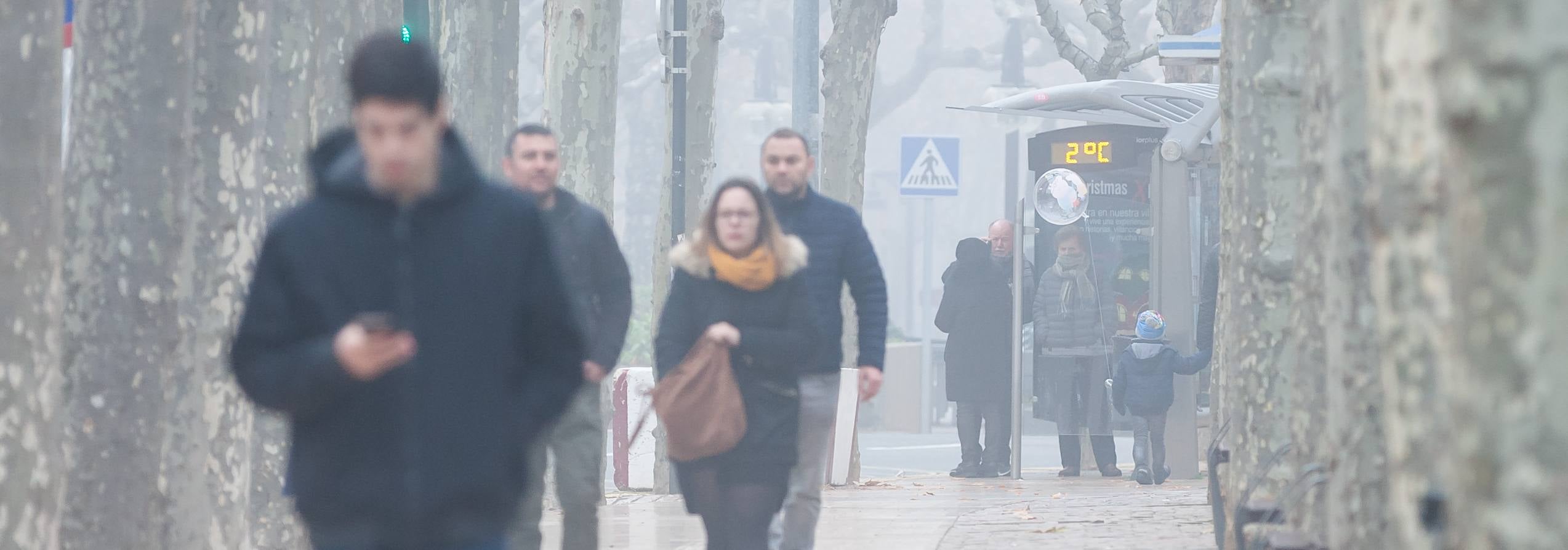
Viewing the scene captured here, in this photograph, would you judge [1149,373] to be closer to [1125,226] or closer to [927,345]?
[1125,226]

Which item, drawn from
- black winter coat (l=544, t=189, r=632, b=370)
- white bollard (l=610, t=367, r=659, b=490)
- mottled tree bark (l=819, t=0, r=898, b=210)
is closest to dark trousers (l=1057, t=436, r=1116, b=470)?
mottled tree bark (l=819, t=0, r=898, b=210)

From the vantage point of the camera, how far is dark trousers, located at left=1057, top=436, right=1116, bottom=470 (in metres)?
16.9

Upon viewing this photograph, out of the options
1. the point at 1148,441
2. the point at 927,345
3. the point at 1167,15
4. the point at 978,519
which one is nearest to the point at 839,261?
the point at 978,519

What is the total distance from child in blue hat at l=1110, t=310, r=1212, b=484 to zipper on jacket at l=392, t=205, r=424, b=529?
1274 cm

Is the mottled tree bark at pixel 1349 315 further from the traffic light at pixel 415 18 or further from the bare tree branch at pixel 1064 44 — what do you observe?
the bare tree branch at pixel 1064 44

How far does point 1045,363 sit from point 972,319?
29.5 inches

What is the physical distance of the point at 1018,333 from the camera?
640 inches

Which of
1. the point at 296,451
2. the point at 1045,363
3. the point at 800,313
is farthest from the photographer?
the point at 1045,363

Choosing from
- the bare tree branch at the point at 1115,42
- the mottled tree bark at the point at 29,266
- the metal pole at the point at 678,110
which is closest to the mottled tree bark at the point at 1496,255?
the mottled tree bark at the point at 29,266

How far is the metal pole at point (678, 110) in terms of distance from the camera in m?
15.0

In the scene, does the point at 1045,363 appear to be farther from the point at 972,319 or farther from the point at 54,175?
the point at 54,175

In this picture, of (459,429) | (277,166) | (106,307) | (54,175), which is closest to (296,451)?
(459,429)

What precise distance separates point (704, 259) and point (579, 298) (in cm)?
45

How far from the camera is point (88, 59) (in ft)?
25.2
